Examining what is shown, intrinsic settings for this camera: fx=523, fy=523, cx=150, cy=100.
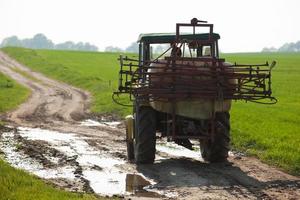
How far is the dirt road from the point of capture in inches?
388

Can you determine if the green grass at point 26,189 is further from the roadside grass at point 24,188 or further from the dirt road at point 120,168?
the dirt road at point 120,168

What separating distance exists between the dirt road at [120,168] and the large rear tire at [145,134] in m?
0.32

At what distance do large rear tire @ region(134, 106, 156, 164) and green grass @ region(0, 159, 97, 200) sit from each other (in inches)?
118

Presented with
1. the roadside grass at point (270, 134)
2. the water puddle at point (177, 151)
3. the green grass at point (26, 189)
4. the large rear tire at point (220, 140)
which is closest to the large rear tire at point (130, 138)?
the water puddle at point (177, 151)

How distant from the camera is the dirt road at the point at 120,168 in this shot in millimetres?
9852

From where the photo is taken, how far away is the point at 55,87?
40.5 m

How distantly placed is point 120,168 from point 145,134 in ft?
3.27

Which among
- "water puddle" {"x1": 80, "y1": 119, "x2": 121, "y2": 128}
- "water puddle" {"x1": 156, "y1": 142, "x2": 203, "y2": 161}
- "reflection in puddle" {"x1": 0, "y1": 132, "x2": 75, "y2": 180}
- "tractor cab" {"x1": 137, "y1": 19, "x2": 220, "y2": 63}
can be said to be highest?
"tractor cab" {"x1": 137, "y1": 19, "x2": 220, "y2": 63}

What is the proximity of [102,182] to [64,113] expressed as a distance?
52.1 ft

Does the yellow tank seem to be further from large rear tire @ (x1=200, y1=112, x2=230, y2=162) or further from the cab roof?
the cab roof

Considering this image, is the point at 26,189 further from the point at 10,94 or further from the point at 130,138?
the point at 10,94

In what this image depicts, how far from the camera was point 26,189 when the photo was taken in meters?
8.97

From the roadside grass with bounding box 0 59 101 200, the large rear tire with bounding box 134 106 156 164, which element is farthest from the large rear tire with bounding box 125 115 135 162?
the roadside grass with bounding box 0 59 101 200

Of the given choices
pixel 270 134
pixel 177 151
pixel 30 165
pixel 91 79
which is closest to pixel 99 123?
pixel 177 151
